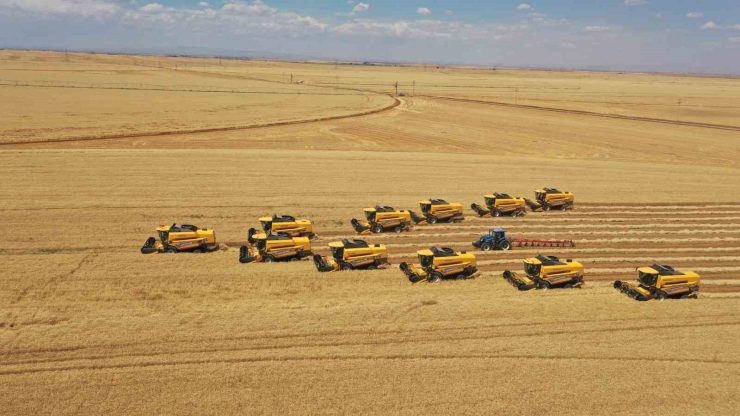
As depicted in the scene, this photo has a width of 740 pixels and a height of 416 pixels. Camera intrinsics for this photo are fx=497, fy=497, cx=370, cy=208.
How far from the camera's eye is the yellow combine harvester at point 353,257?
21.5m

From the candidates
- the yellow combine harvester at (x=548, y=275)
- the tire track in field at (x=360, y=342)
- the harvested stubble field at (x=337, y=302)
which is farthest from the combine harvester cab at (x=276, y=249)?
the yellow combine harvester at (x=548, y=275)

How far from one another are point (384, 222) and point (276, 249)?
22.7ft

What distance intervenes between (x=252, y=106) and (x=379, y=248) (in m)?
65.9

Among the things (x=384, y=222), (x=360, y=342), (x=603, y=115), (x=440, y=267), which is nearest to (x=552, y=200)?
(x=384, y=222)

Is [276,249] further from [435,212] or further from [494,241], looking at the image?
[494,241]

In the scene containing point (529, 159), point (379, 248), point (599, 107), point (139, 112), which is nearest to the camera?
point (379, 248)

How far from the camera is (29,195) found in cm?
3122

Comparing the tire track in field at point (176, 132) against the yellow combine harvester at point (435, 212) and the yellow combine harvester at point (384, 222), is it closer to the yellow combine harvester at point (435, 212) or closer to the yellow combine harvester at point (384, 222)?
the yellow combine harvester at point (384, 222)

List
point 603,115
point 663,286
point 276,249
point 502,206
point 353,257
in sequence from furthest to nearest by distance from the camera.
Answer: point 603,115
point 502,206
point 276,249
point 353,257
point 663,286

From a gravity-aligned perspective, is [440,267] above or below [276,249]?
above

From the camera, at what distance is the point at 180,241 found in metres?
23.0

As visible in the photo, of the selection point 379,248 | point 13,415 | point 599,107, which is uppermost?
point 599,107

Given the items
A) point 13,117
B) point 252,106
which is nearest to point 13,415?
point 13,117

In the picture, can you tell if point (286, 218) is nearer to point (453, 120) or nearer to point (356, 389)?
point (356, 389)
